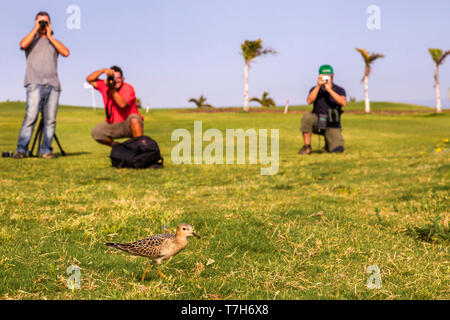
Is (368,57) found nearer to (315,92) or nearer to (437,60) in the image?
(437,60)

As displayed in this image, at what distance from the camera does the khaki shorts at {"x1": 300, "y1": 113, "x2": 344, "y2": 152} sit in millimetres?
13508

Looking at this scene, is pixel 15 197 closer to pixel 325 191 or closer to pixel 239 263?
pixel 239 263

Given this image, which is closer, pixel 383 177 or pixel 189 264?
pixel 189 264

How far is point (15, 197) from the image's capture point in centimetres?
630

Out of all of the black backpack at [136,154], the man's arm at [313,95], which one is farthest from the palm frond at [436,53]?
the black backpack at [136,154]

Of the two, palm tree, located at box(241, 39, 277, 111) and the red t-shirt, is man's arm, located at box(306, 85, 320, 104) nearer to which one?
the red t-shirt

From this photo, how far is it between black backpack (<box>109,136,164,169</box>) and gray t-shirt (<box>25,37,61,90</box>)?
316 centimetres

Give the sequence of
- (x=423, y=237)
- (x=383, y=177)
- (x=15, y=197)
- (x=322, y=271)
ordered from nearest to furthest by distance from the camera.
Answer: (x=322, y=271) → (x=423, y=237) → (x=15, y=197) → (x=383, y=177)

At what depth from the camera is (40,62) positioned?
38.0 feet

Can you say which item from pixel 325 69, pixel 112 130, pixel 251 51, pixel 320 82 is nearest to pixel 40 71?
pixel 112 130

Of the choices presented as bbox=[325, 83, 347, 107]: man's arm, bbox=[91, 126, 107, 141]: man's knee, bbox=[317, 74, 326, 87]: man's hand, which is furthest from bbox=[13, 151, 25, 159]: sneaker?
bbox=[325, 83, 347, 107]: man's arm
